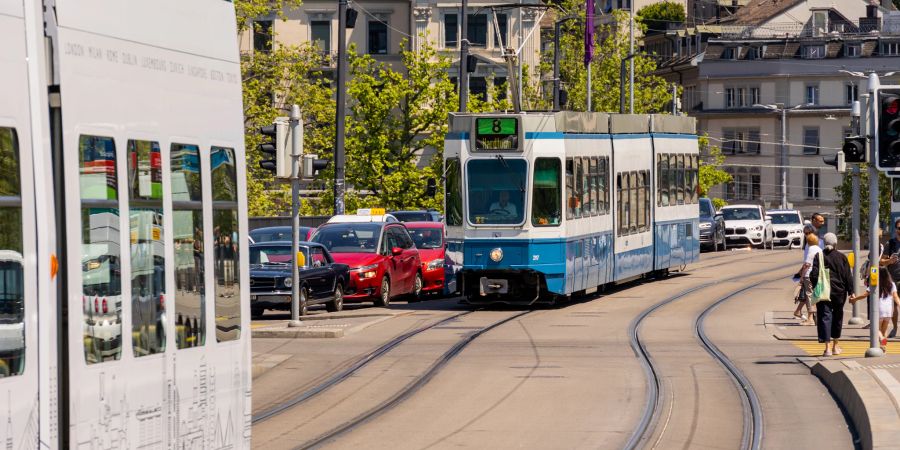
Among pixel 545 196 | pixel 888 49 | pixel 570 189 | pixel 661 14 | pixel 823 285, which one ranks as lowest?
pixel 823 285

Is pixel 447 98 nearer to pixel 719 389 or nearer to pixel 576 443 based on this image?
pixel 719 389

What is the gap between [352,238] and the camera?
3309cm

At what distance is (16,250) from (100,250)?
92 cm

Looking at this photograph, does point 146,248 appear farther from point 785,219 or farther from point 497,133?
point 785,219

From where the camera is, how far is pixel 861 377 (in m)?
17.0

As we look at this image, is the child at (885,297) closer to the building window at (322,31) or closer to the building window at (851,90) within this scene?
the building window at (322,31)

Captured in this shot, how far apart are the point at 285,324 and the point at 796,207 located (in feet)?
295

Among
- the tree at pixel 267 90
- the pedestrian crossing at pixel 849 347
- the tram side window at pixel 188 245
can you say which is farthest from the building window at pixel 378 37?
the tram side window at pixel 188 245

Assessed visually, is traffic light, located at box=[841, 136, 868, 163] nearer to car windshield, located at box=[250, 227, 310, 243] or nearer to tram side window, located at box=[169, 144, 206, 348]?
tram side window, located at box=[169, 144, 206, 348]

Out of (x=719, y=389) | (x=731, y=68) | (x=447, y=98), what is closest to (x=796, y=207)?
(x=731, y=68)

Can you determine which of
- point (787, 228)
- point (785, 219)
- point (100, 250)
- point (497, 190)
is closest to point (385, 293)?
point (497, 190)

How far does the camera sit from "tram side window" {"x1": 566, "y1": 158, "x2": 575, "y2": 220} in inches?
1174

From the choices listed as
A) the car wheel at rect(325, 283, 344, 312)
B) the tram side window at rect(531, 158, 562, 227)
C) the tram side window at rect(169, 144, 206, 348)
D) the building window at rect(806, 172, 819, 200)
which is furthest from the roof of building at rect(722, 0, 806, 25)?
the tram side window at rect(169, 144, 206, 348)

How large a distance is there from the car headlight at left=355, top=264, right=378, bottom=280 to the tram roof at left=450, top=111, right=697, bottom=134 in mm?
3406
